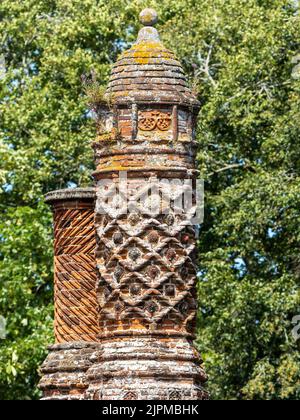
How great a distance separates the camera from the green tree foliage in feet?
111

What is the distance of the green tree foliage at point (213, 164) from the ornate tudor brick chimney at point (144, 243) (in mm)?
14581

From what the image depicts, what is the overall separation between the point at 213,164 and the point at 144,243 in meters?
18.1

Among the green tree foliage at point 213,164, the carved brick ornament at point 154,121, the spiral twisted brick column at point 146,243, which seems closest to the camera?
the spiral twisted brick column at point 146,243

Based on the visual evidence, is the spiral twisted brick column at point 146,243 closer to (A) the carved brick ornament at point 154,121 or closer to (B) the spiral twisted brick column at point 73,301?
(A) the carved brick ornament at point 154,121

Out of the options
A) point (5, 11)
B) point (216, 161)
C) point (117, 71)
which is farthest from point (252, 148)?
point (117, 71)

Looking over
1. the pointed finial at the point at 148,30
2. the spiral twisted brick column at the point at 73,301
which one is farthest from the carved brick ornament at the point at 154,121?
the spiral twisted brick column at the point at 73,301

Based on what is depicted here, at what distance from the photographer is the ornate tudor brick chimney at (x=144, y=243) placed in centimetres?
1803

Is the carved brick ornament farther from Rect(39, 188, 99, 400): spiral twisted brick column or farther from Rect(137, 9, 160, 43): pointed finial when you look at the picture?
Rect(39, 188, 99, 400): spiral twisted brick column

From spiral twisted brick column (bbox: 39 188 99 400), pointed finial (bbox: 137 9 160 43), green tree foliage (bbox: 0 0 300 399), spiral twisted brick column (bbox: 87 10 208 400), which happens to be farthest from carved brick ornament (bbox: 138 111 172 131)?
green tree foliage (bbox: 0 0 300 399)

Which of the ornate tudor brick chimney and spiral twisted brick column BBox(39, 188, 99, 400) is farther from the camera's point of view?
spiral twisted brick column BBox(39, 188, 99, 400)

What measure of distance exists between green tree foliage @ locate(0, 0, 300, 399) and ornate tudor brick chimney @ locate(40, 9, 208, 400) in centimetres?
1458

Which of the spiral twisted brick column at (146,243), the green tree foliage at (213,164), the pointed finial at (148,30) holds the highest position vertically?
the green tree foliage at (213,164)

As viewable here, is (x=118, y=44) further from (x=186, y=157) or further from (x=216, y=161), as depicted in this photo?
(x=186, y=157)
